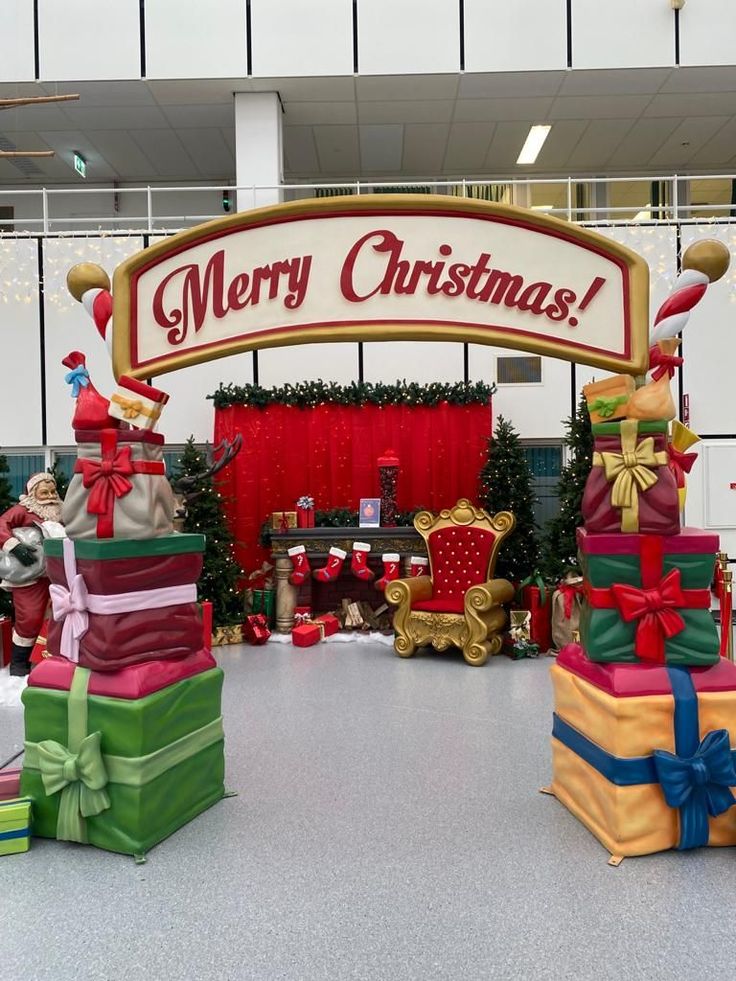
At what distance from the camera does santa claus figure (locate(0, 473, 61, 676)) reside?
5227mm

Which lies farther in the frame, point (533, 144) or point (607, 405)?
point (533, 144)

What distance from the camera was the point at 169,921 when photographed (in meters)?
2.15

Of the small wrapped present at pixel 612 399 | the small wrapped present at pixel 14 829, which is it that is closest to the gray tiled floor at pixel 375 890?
the small wrapped present at pixel 14 829

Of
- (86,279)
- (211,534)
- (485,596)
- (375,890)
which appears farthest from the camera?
(211,534)

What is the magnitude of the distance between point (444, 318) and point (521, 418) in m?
4.99

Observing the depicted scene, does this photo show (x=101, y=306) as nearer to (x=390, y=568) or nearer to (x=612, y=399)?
(x=612, y=399)

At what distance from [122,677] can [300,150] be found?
9414 millimetres

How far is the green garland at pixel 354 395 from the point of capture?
23.2ft

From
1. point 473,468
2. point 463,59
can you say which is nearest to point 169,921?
point 473,468

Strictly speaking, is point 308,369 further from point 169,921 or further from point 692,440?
point 169,921

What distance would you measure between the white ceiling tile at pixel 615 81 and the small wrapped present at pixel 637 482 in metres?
7.29

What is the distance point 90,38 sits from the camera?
8.05 meters

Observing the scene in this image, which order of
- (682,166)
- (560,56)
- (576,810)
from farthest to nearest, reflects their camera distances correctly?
(682,166) → (560,56) → (576,810)

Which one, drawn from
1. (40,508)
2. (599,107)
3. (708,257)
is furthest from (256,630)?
(599,107)
